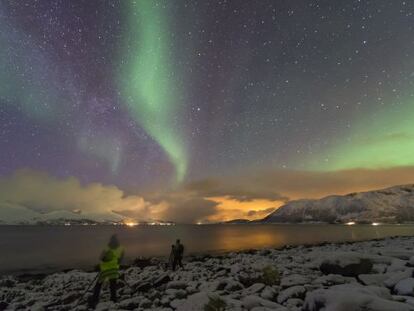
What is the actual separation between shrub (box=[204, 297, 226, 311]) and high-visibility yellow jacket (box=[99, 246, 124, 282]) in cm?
408

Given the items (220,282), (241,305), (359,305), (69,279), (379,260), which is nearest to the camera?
(359,305)

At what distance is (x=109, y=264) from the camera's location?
12500 millimetres

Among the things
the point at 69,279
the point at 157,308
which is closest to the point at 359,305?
the point at 157,308

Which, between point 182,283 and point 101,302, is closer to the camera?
point 101,302

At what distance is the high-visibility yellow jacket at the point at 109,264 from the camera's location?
40.7 ft

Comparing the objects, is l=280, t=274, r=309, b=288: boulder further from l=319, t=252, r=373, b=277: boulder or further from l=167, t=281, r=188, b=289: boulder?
l=167, t=281, r=188, b=289: boulder

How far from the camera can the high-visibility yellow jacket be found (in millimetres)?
12406

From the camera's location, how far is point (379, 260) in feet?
51.0

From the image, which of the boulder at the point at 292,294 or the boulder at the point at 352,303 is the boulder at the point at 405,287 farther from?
the boulder at the point at 292,294

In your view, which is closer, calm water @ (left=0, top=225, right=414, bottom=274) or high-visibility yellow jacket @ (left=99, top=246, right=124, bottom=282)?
high-visibility yellow jacket @ (left=99, top=246, right=124, bottom=282)

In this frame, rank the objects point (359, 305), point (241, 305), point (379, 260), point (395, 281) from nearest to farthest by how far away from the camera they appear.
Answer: point (359, 305)
point (241, 305)
point (395, 281)
point (379, 260)

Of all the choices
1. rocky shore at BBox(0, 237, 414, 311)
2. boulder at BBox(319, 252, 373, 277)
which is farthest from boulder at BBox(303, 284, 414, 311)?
boulder at BBox(319, 252, 373, 277)

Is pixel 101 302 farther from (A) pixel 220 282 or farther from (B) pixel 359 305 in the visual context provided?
(B) pixel 359 305

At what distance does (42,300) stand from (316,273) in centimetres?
1221
